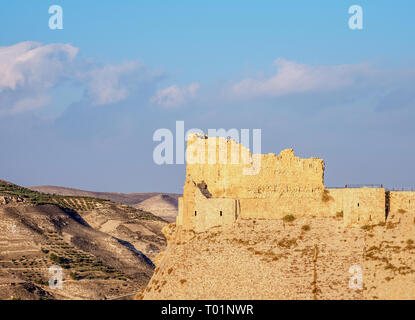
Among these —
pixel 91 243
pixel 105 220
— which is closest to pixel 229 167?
pixel 91 243

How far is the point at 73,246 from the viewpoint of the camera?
11225 cm

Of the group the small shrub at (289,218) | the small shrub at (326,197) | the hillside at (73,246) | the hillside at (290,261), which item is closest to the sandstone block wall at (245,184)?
the small shrub at (326,197)

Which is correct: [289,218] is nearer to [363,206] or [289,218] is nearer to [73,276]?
[363,206]

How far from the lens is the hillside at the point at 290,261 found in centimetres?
4997

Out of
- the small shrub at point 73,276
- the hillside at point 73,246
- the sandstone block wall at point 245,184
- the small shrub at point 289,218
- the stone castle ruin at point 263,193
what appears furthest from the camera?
the small shrub at point 73,276

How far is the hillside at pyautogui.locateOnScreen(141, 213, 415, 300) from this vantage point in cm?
4997

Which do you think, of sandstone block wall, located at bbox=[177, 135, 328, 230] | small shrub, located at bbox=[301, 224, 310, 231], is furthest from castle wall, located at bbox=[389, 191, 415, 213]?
small shrub, located at bbox=[301, 224, 310, 231]

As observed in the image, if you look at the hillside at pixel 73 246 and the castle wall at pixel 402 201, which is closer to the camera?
the castle wall at pixel 402 201

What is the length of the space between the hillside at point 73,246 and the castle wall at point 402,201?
4369 cm

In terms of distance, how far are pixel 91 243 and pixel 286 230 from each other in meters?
64.0

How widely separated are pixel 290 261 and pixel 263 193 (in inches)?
241

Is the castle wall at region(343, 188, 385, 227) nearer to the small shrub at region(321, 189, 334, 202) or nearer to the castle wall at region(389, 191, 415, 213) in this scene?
the castle wall at region(389, 191, 415, 213)

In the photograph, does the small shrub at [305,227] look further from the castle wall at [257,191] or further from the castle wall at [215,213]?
the castle wall at [215,213]

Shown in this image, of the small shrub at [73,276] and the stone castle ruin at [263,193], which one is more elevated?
the stone castle ruin at [263,193]
